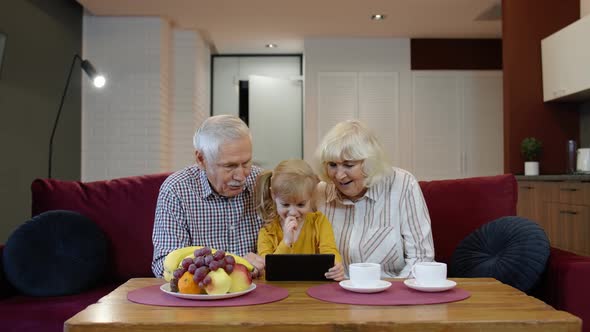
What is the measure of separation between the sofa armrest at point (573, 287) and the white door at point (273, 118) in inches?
225

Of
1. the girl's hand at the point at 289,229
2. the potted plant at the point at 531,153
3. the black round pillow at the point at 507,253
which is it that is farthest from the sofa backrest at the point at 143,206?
the potted plant at the point at 531,153

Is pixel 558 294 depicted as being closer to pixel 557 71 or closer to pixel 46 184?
pixel 46 184

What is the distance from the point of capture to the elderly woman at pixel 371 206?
1.99m

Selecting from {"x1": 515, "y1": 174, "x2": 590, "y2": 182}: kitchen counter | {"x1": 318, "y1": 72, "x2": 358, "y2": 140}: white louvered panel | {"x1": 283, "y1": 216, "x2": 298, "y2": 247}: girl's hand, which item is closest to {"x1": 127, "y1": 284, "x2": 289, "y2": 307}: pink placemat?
{"x1": 283, "y1": 216, "x2": 298, "y2": 247}: girl's hand

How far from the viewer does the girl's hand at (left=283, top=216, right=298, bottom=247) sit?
69.8 inches

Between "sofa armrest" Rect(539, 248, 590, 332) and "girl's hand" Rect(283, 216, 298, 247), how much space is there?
2.93 ft

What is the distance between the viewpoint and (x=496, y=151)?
686 cm

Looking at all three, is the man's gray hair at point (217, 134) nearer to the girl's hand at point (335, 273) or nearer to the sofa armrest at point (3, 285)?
the girl's hand at point (335, 273)

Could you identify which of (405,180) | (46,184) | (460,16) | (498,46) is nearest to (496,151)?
(498,46)

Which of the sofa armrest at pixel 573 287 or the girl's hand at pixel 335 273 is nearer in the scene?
the girl's hand at pixel 335 273

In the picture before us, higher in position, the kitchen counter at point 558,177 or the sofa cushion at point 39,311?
the kitchen counter at point 558,177

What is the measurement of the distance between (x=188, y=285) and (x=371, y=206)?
3.09 ft

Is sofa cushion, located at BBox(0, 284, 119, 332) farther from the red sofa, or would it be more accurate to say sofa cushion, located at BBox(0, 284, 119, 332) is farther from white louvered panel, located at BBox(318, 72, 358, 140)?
white louvered panel, located at BBox(318, 72, 358, 140)

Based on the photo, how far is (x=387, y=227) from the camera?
2.05 metres
